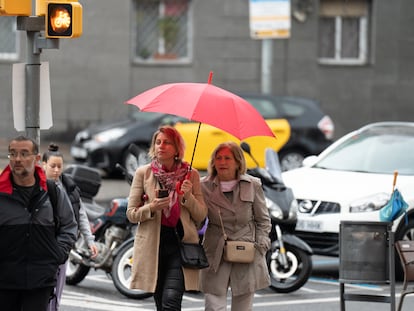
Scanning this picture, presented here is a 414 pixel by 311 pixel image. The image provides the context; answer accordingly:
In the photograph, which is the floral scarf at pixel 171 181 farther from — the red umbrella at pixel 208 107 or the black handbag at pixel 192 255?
the red umbrella at pixel 208 107

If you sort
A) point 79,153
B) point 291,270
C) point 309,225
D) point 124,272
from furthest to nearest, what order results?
point 79,153 < point 309,225 < point 291,270 < point 124,272

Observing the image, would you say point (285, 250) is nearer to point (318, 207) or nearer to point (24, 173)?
point (318, 207)

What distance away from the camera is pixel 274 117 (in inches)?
864

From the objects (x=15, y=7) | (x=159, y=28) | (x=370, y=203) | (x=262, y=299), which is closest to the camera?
(x=15, y=7)

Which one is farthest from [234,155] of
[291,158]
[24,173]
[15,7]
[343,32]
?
[343,32]

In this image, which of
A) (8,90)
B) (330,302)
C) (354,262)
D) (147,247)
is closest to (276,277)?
(330,302)

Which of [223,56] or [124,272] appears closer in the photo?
[124,272]

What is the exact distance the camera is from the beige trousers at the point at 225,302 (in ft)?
25.5

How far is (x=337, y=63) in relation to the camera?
28.0 m

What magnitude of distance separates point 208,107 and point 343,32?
20856 mm

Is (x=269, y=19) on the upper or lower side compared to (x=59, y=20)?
upper

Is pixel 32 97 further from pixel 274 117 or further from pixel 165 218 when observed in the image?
pixel 274 117

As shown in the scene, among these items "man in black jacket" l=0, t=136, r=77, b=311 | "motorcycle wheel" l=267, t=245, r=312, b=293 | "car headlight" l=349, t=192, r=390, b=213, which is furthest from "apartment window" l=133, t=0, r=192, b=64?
"man in black jacket" l=0, t=136, r=77, b=311

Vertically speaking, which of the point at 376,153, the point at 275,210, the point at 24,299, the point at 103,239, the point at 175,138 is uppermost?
the point at 175,138
